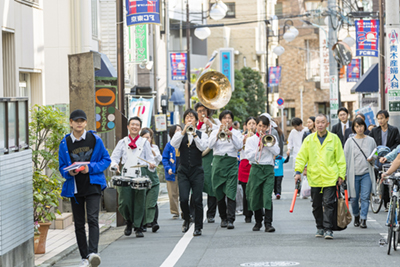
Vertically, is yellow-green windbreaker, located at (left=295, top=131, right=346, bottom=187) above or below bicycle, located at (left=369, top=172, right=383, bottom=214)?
above

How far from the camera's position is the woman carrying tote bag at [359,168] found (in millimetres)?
11977

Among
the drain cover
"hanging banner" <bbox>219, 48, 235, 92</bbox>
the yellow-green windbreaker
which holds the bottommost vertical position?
the drain cover

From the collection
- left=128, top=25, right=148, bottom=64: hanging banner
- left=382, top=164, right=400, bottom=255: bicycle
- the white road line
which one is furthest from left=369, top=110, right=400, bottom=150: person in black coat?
left=128, top=25, right=148, bottom=64: hanging banner

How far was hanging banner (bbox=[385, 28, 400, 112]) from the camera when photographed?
15836mm

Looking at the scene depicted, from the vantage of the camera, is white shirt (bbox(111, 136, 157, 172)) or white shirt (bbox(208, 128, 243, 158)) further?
white shirt (bbox(208, 128, 243, 158))

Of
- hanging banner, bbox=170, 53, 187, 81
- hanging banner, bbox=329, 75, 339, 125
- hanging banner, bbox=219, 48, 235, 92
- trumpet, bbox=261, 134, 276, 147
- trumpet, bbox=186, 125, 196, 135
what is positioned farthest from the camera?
hanging banner, bbox=219, 48, 235, 92

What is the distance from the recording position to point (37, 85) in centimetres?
1622

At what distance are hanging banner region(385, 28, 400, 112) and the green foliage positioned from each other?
803 cm

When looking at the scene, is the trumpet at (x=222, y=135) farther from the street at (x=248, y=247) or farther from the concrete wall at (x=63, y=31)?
the concrete wall at (x=63, y=31)

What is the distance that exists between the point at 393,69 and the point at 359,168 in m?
4.85

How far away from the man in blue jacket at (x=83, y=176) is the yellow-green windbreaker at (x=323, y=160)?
138 inches

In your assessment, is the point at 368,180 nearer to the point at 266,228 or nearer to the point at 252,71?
the point at 266,228

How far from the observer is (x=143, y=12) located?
62.8ft

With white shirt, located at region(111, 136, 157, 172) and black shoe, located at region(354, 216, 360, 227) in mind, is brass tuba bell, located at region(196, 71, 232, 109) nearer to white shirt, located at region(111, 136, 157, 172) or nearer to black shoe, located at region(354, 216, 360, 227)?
white shirt, located at region(111, 136, 157, 172)
